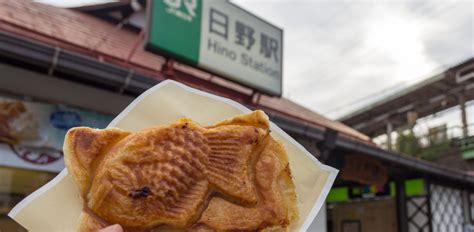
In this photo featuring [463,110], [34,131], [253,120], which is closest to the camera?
[253,120]

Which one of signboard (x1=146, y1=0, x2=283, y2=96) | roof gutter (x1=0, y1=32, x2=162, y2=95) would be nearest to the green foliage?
signboard (x1=146, y1=0, x2=283, y2=96)

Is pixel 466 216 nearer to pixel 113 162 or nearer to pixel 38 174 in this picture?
pixel 38 174

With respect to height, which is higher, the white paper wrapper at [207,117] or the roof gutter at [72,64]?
the roof gutter at [72,64]

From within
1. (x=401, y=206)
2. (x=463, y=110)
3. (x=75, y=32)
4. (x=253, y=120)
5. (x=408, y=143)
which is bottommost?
(x=401, y=206)

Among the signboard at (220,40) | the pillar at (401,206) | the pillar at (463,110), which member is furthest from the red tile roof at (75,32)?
the pillar at (463,110)

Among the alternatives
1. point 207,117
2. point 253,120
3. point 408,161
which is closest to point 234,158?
point 253,120

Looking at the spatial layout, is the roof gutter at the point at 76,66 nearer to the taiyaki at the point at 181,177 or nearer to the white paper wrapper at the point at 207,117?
the white paper wrapper at the point at 207,117

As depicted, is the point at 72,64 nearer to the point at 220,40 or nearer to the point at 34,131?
the point at 34,131
